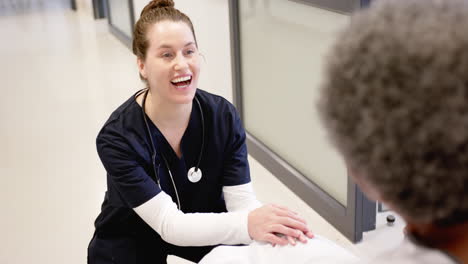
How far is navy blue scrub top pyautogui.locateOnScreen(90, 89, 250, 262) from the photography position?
1.46 meters

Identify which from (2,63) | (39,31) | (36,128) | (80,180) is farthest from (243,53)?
(39,31)

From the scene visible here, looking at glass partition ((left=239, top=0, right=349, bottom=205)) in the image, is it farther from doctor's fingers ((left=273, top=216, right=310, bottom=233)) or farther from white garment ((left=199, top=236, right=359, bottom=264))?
white garment ((left=199, top=236, right=359, bottom=264))

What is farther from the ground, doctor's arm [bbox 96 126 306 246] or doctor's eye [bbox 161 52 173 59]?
doctor's eye [bbox 161 52 173 59]

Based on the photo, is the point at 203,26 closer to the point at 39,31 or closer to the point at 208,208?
the point at 208,208

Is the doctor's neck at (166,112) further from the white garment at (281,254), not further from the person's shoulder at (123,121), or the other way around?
the white garment at (281,254)

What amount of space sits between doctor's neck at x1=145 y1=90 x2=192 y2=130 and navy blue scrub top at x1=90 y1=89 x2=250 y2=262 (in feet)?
0.06

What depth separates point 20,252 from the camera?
2.20m

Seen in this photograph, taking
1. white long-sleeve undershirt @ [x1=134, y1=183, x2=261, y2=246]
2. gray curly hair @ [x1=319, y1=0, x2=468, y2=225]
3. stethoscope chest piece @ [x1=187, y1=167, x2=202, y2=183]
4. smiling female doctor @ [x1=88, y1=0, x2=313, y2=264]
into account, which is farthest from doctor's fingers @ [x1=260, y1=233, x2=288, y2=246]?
gray curly hair @ [x1=319, y1=0, x2=468, y2=225]

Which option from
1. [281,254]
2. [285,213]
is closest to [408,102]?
[281,254]

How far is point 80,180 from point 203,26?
129 centimetres

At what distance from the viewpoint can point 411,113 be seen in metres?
0.50

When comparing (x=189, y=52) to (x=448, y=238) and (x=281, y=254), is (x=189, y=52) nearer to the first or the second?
(x=281, y=254)

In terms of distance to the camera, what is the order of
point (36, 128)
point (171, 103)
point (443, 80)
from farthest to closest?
point (36, 128), point (171, 103), point (443, 80)

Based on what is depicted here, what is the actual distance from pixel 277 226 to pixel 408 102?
688mm
